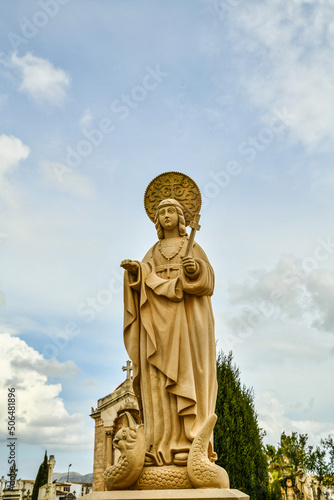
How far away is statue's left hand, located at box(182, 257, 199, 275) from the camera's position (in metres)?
5.52

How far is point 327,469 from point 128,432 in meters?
27.7

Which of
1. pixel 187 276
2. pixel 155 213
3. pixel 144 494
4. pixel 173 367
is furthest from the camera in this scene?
pixel 155 213

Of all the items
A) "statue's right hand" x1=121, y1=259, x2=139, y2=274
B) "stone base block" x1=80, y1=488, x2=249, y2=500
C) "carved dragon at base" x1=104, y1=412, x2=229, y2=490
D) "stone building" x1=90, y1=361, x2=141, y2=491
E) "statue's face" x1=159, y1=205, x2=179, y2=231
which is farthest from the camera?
"stone building" x1=90, y1=361, x2=141, y2=491

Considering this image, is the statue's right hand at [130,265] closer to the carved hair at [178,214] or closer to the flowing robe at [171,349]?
the flowing robe at [171,349]

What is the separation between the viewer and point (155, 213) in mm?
6652

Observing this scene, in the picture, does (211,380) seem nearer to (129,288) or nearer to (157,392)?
(157,392)

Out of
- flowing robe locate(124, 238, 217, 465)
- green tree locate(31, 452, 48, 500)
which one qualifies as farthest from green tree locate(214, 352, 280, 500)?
green tree locate(31, 452, 48, 500)

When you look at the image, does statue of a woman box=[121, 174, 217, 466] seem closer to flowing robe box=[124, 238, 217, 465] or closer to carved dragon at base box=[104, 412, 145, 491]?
flowing robe box=[124, 238, 217, 465]

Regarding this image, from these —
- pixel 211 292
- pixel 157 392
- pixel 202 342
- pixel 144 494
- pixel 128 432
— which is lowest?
pixel 144 494

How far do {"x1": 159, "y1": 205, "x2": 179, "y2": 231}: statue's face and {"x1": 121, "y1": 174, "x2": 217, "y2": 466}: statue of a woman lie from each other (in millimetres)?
14

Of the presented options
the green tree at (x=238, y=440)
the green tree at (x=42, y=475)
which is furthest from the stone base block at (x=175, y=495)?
the green tree at (x=42, y=475)

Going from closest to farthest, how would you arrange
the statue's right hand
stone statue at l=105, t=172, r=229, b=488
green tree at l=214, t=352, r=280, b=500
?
1. stone statue at l=105, t=172, r=229, b=488
2. the statue's right hand
3. green tree at l=214, t=352, r=280, b=500

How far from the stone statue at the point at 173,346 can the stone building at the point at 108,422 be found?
2221 centimetres

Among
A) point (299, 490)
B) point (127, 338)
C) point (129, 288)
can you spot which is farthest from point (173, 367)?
point (299, 490)
